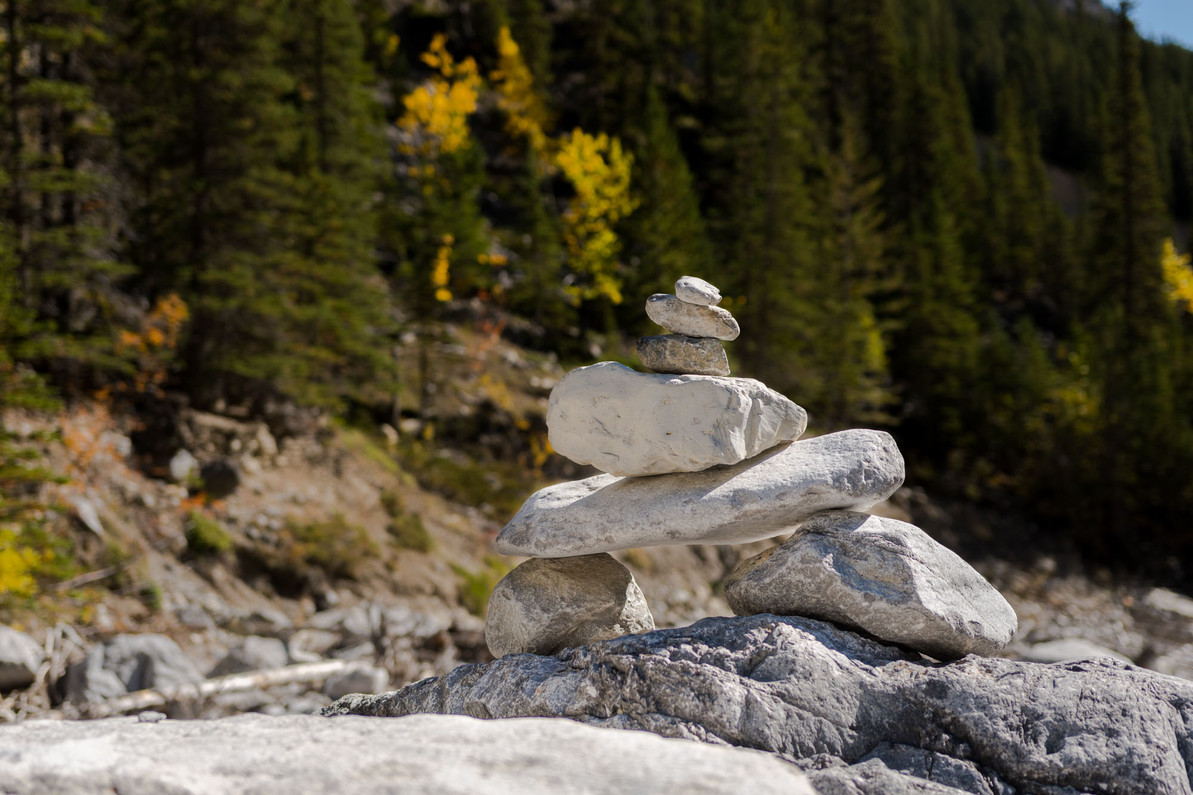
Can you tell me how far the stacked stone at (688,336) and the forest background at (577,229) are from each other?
28.9ft

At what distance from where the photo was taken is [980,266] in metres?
46.3

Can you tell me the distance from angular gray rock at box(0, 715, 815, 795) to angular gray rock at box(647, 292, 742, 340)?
2.83m

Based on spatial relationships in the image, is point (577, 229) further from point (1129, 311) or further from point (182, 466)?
point (1129, 311)

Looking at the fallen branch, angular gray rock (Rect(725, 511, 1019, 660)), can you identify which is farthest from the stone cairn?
the fallen branch

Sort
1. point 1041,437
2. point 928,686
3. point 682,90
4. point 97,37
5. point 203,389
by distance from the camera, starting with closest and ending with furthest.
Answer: point 928,686 → point 97,37 → point 203,389 → point 1041,437 → point 682,90

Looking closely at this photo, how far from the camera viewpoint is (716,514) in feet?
15.8

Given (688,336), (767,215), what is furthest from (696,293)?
(767,215)

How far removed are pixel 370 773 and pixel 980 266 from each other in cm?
5001

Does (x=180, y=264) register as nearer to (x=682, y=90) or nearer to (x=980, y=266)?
(x=682, y=90)

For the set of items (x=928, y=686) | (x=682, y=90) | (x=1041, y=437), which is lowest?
(x=1041, y=437)

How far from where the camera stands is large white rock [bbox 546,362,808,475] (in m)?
4.99

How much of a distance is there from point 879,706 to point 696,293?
8.54 ft

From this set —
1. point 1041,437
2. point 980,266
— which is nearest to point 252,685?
point 1041,437

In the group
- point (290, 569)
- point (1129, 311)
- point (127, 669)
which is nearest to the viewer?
point (127, 669)
